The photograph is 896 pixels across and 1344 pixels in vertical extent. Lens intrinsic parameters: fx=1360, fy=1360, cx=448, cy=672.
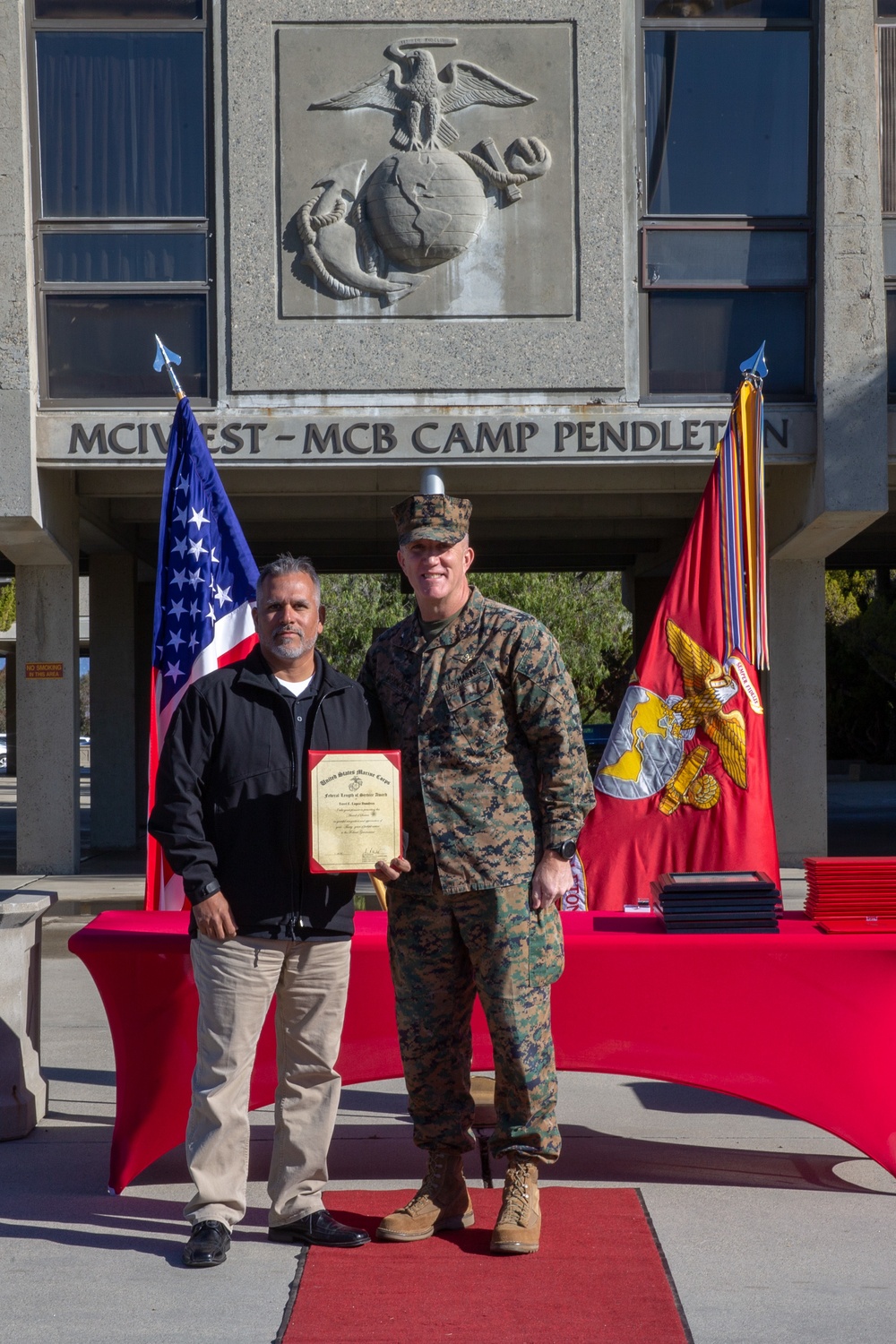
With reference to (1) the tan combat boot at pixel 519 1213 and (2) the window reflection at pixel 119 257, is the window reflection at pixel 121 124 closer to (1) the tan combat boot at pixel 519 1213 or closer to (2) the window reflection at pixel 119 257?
(2) the window reflection at pixel 119 257

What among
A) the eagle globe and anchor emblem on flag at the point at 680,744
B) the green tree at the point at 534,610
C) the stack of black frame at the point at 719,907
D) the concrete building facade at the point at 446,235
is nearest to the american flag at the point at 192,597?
the eagle globe and anchor emblem on flag at the point at 680,744

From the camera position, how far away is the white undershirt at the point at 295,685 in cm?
420

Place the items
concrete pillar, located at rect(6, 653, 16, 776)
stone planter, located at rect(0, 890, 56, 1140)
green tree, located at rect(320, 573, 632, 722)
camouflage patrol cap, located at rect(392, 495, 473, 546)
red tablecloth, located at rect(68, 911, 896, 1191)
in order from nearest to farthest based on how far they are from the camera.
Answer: camouflage patrol cap, located at rect(392, 495, 473, 546) < red tablecloth, located at rect(68, 911, 896, 1191) < stone planter, located at rect(0, 890, 56, 1140) < green tree, located at rect(320, 573, 632, 722) < concrete pillar, located at rect(6, 653, 16, 776)

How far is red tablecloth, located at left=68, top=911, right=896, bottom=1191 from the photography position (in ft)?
15.1

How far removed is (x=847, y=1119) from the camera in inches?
181

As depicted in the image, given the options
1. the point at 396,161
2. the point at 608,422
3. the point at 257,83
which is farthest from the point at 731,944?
the point at 257,83

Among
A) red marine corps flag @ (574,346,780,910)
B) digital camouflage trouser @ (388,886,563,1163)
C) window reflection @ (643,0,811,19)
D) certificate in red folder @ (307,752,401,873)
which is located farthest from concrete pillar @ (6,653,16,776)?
certificate in red folder @ (307,752,401,873)

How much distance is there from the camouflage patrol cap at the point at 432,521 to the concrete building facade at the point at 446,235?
8.03 m

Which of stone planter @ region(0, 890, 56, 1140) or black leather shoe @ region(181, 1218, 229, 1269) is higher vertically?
stone planter @ region(0, 890, 56, 1140)

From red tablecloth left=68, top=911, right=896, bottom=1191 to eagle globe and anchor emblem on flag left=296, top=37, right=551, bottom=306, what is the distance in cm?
850

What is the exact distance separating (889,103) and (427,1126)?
11385mm

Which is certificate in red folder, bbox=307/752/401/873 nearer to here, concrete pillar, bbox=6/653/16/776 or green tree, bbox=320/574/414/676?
green tree, bbox=320/574/414/676

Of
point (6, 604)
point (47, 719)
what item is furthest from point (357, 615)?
point (47, 719)

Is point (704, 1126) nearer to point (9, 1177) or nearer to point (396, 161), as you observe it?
point (9, 1177)
